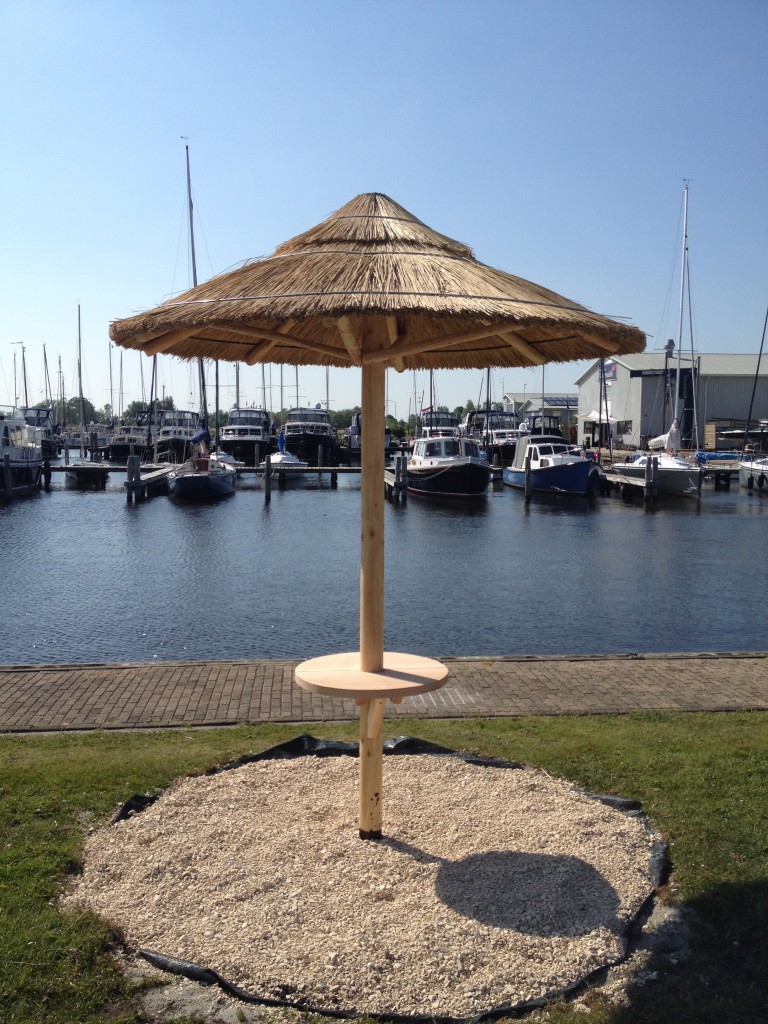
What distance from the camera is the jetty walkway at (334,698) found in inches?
332

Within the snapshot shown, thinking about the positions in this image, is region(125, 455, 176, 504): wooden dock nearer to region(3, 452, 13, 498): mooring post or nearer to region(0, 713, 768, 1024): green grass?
region(3, 452, 13, 498): mooring post

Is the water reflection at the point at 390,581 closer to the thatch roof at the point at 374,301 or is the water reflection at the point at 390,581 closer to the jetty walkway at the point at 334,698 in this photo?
the jetty walkway at the point at 334,698

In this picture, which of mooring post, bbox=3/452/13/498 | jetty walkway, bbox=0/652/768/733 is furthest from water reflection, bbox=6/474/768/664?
jetty walkway, bbox=0/652/768/733

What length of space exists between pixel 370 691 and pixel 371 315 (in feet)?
6.74

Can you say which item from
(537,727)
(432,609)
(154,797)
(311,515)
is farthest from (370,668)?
(311,515)

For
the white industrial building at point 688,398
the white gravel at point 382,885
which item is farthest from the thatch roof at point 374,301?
the white industrial building at point 688,398

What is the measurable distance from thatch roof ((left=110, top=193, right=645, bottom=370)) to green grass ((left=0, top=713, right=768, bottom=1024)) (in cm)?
293

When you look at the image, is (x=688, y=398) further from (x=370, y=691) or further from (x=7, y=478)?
(x=370, y=691)

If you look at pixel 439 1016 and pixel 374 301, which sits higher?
pixel 374 301

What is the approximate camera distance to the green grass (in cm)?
406

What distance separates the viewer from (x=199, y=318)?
5.19 m

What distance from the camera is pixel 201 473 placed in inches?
1763

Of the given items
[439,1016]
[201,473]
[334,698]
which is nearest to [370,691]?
[439,1016]

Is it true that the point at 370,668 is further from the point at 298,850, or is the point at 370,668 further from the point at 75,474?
the point at 75,474
